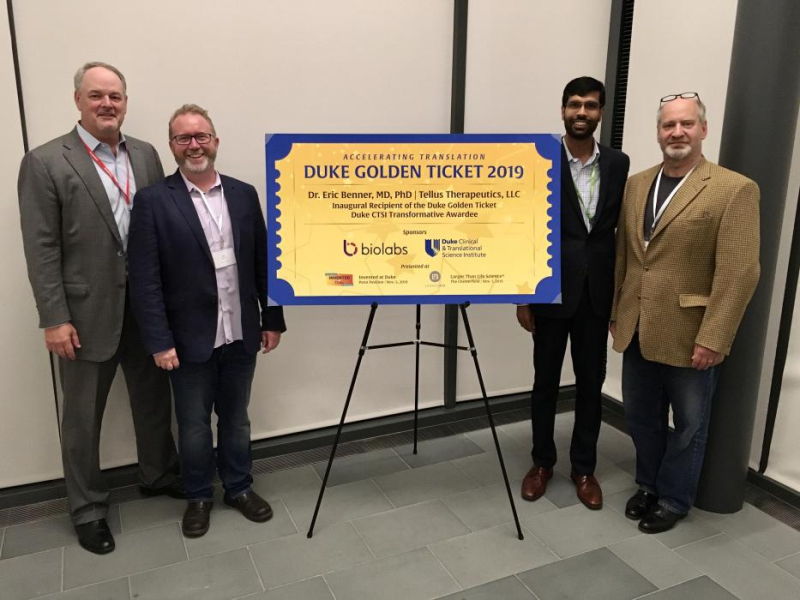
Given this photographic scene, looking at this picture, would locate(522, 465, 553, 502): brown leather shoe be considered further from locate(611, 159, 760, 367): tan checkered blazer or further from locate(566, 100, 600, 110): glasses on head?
locate(566, 100, 600, 110): glasses on head

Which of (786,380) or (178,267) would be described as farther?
(786,380)

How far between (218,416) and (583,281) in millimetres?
1574

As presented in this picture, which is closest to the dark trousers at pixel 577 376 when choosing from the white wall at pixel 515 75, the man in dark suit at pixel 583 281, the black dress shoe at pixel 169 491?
the man in dark suit at pixel 583 281

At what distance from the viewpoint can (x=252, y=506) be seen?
2510 mm

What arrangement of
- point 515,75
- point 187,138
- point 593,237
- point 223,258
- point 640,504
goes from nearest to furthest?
1. point 187,138
2. point 223,258
3. point 593,237
4. point 640,504
5. point 515,75

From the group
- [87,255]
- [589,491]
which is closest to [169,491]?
[87,255]

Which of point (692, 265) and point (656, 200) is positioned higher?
point (656, 200)

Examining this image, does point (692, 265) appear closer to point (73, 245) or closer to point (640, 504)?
point (640, 504)

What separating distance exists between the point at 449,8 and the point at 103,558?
2.88 meters

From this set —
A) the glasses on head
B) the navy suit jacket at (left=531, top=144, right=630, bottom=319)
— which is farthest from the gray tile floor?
the glasses on head

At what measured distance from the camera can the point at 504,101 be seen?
3.25 meters

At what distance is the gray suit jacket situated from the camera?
2102 mm

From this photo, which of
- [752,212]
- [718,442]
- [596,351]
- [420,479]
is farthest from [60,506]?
[752,212]

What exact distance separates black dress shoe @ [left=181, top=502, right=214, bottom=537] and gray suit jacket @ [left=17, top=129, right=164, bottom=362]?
0.71 meters
